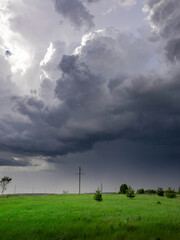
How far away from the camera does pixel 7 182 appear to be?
331 ft

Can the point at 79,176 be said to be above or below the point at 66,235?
above

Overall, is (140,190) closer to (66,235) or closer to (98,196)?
(98,196)

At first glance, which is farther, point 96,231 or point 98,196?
point 98,196

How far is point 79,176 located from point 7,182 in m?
45.9

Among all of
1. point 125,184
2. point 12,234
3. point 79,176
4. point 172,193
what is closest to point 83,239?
point 12,234

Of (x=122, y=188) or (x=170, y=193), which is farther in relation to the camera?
(x=122, y=188)

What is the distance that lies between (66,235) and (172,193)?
159 ft

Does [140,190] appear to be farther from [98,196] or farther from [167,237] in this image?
[167,237]

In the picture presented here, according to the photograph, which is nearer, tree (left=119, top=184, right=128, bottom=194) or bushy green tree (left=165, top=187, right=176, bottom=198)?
bushy green tree (left=165, top=187, right=176, bottom=198)

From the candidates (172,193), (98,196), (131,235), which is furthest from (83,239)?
(172,193)

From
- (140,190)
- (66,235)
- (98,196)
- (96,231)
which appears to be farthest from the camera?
(140,190)

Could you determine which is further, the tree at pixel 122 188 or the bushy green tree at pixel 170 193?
the tree at pixel 122 188

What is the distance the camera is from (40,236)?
750cm

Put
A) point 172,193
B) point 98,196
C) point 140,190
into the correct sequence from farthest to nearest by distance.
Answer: point 140,190
point 172,193
point 98,196
